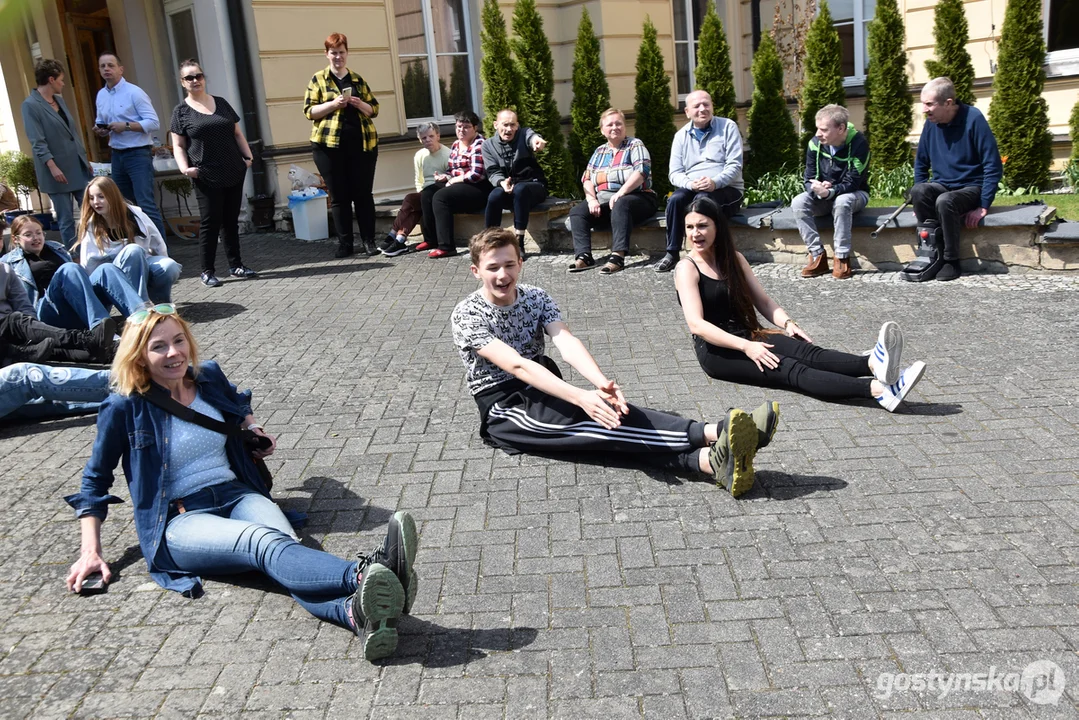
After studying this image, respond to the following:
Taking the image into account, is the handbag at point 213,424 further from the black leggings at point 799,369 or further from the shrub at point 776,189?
the shrub at point 776,189

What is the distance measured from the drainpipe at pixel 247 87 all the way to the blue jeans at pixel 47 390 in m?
6.40

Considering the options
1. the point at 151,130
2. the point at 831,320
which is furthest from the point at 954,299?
the point at 151,130

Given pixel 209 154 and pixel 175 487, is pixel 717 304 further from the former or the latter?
pixel 209 154

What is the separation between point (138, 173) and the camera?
1094 centimetres

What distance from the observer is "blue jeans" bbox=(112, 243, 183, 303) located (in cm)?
809

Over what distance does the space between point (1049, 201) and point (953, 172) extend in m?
1.85

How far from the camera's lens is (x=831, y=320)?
782 centimetres

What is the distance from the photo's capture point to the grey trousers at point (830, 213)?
356 inches

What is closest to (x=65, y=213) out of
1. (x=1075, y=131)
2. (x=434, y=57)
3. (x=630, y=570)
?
(x=434, y=57)

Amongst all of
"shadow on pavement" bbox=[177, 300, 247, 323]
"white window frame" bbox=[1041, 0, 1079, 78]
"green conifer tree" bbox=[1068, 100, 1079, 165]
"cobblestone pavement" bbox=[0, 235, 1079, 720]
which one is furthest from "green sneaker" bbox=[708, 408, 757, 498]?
"white window frame" bbox=[1041, 0, 1079, 78]

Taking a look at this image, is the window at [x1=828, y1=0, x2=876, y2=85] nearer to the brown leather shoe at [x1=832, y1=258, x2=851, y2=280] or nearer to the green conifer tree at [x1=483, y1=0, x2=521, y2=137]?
the green conifer tree at [x1=483, y1=0, x2=521, y2=137]

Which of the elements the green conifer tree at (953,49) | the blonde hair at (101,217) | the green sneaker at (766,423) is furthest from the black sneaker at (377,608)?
the green conifer tree at (953,49)

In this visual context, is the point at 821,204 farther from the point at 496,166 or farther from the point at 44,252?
the point at 44,252

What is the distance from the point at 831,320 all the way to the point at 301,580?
17.4 ft
